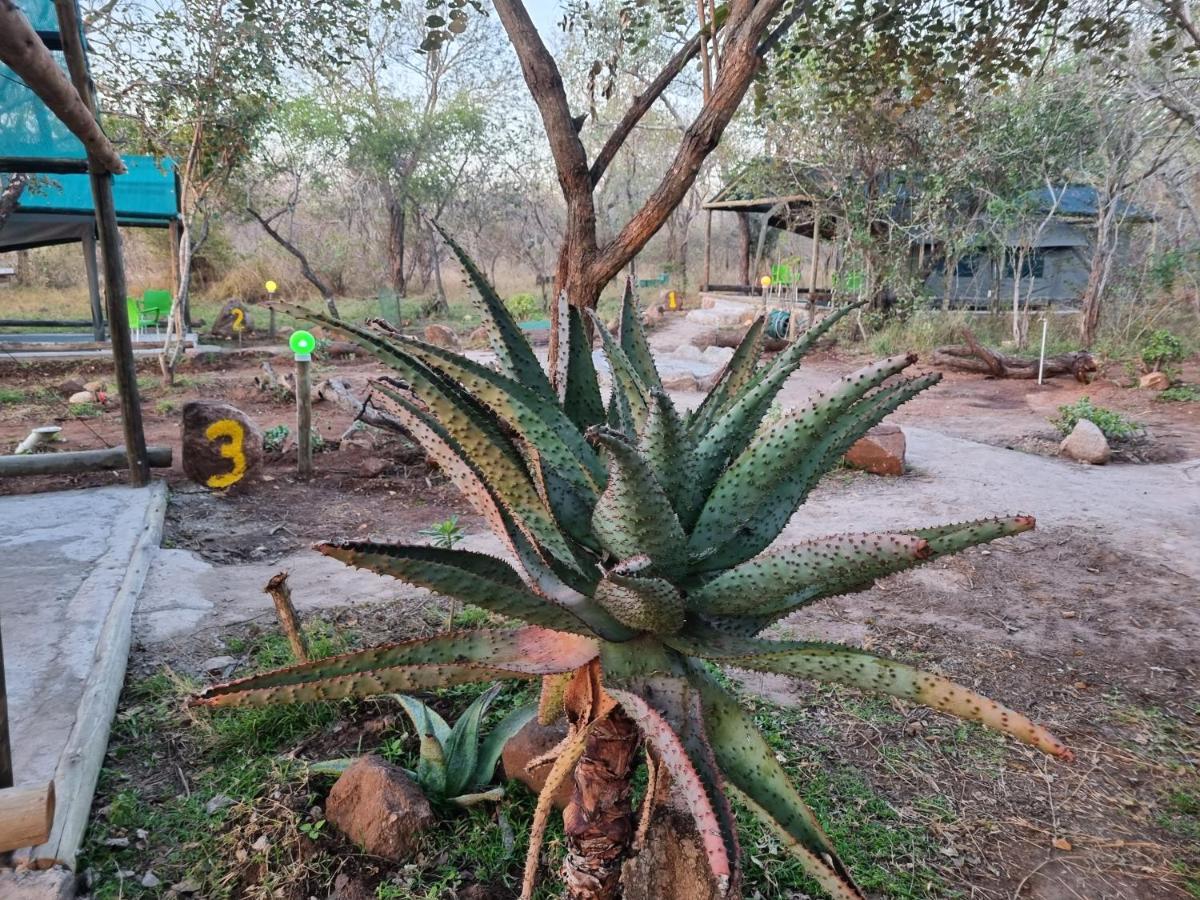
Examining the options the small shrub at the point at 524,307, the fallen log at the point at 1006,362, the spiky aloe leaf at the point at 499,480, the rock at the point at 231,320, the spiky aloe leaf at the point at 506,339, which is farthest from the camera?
the small shrub at the point at 524,307

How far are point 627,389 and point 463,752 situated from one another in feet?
4.42

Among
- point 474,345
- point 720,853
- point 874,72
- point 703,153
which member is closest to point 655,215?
point 703,153

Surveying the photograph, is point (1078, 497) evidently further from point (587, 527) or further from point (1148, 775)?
point (587, 527)

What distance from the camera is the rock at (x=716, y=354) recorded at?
509 inches

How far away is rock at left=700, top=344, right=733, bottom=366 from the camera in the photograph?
12.9 m

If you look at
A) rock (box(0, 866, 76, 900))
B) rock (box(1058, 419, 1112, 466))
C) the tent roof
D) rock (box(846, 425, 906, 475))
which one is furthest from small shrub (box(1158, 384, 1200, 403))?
the tent roof

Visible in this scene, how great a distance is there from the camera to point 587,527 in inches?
44.7

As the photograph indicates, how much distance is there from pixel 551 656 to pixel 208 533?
4.18 meters

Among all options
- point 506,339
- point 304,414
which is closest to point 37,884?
point 506,339

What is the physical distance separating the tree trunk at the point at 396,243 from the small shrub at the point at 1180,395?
56.0ft

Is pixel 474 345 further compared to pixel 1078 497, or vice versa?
pixel 474 345

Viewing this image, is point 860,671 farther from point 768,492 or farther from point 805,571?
point 768,492

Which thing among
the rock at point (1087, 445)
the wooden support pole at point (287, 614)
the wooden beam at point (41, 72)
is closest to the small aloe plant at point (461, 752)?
the wooden support pole at point (287, 614)

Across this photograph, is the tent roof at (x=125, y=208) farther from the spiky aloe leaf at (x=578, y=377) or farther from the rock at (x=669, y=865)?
the rock at (x=669, y=865)
